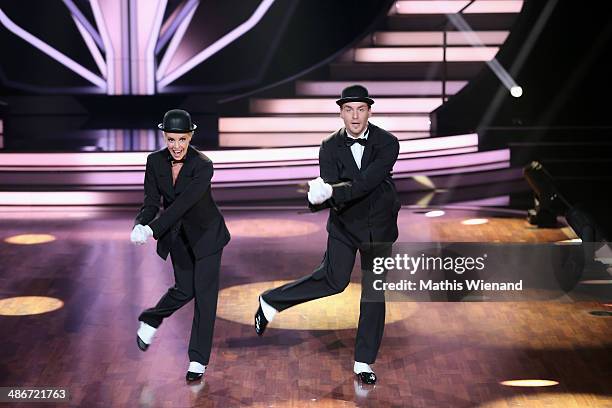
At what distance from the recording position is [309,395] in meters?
4.95

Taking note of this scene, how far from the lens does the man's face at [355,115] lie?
4910mm

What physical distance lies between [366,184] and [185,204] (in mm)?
785

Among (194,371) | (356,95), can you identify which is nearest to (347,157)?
(356,95)

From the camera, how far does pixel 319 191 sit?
4.73 meters

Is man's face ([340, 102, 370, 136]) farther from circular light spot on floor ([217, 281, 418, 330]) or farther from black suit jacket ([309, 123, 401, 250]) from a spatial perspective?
circular light spot on floor ([217, 281, 418, 330])

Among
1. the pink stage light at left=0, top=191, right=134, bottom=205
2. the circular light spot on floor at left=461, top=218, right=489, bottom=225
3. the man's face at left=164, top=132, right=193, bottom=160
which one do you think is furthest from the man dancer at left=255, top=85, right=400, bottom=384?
the pink stage light at left=0, top=191, right=134, bottom=205

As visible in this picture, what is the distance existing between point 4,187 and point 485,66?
5.86 m

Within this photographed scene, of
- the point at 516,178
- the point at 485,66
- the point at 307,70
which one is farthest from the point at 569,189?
the point at 307,70

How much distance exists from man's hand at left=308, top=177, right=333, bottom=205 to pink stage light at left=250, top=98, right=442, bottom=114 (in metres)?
8.15

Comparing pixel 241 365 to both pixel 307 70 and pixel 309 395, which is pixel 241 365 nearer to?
pixel 309 395

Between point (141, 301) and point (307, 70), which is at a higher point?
point (307, 70)

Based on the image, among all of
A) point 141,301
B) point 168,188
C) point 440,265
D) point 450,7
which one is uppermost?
point 450,7

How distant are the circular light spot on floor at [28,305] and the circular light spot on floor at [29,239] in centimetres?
177

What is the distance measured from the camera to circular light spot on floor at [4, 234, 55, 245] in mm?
8492
